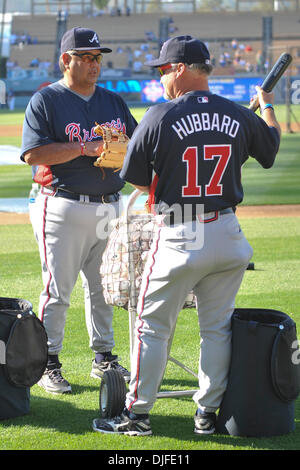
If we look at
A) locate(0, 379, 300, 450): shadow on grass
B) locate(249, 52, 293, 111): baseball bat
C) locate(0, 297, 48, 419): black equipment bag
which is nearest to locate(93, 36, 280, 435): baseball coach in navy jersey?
locate(0, 379, 300, 450): shadow on grass

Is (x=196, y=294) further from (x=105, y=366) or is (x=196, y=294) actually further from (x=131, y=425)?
(x=105, y=366)

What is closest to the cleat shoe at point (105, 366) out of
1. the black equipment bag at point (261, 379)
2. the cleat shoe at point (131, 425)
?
the cleat shoe at point (131, 425)

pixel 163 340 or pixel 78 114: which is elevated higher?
pixel 78 114

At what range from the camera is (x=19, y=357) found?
4137 millimetres

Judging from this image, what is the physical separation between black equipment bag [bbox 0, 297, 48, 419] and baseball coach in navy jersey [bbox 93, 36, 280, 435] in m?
0.60

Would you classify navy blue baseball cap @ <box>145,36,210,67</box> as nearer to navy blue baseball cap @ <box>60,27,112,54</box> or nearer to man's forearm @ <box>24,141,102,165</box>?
man's forearm @ <box>24,141,102,165</box>

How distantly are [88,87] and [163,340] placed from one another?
1889mm

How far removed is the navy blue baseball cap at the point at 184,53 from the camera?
3691 millimetres

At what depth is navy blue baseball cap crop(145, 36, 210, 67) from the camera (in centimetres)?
369

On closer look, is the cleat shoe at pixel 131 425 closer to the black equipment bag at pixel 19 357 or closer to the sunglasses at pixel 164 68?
the black equipment bag at pixel 19 357

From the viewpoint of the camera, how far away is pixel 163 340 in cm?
382

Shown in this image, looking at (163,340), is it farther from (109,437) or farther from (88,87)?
(88,87)

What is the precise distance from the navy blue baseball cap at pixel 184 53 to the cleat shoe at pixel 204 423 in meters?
1.82

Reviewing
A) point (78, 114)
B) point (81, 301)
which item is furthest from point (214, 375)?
point (81, 301)
